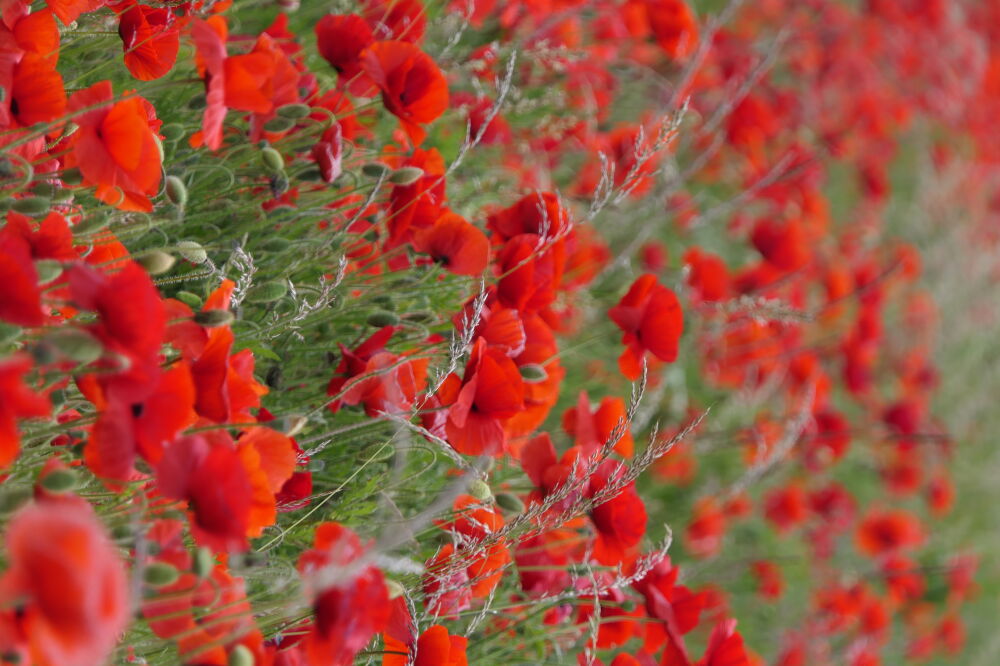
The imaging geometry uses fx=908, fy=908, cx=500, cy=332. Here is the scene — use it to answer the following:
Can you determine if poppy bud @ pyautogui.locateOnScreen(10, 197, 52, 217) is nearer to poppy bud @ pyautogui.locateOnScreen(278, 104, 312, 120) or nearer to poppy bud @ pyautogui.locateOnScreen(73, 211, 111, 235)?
poppy bud @ pyautogui.locateOnScreen(73, 211, 111, 235)

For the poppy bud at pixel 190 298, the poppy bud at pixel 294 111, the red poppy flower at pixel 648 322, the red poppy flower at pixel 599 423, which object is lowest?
the red poppy flower at pixel 599 423

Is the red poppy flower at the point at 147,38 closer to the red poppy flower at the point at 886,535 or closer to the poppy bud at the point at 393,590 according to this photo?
the poppy bud at the point at 393,590

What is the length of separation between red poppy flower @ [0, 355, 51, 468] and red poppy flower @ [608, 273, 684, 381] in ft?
2.18

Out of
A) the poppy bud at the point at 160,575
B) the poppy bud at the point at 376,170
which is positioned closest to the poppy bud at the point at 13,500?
the poppy bud at the point at 160,575

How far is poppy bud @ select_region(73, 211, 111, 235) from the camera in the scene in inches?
27.6

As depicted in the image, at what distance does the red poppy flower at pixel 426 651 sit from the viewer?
78 cm

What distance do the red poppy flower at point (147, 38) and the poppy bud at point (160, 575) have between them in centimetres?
47

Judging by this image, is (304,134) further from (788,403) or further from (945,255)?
(945,255)

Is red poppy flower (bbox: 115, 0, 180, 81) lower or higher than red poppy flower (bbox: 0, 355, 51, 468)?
higher

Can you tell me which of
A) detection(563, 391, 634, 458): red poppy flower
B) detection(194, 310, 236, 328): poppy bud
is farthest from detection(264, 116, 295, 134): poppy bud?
detection(563, 391, 634, 458): red poppy flower

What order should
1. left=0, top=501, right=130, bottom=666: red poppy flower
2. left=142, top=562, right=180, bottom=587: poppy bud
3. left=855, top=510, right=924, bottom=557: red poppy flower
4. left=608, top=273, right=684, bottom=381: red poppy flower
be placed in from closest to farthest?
left=0, top=501, right=130, bottom=666: red poppy flower → left=142, top=562, right=180, bottom=587: poppy bud → left=608, top=273, right=684, bottom=381: red poppy flower → left=855, top=510, right=924, bottom=557: red poppy flower

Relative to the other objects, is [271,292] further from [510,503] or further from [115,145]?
[510,503]

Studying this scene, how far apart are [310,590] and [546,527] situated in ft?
1.27

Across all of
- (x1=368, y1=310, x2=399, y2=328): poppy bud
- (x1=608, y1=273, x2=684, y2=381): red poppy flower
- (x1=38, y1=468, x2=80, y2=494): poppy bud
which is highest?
(x1=38, y1=468, x2=80, y2=494): poppy bud
